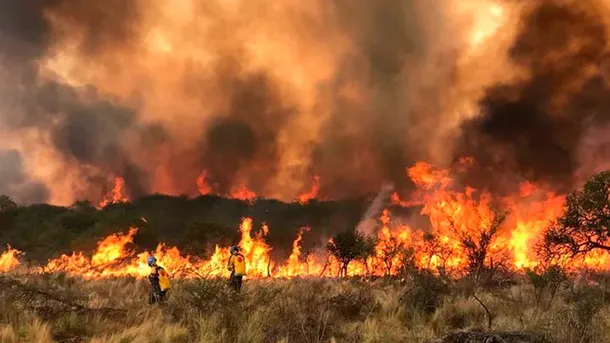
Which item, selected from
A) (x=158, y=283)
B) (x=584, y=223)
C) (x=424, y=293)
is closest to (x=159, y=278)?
(x=158, y=283)

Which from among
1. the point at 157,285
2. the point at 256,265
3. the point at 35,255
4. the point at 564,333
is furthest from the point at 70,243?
the point at 564,333

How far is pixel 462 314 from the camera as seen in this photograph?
11906mm

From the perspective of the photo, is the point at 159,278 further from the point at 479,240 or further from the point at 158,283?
the point at 479,240

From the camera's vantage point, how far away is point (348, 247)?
51.2 m

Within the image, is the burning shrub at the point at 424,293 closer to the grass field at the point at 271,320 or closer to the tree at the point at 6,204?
the grass field at the point at 271,320

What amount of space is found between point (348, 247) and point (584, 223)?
81.8 ft

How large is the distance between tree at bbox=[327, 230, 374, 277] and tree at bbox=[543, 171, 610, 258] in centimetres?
2140

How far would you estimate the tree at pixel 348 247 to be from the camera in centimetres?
5025

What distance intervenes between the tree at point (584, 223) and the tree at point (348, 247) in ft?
70.2

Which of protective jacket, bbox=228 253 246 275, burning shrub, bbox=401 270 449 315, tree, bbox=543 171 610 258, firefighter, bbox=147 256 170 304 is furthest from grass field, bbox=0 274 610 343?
tree, bbox=543 171 610 258

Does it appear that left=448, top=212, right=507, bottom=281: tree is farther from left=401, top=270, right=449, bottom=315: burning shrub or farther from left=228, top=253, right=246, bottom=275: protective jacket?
left=401, top=270, right=449, bottom=315: burning shrub

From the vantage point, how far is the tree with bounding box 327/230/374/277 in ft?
165

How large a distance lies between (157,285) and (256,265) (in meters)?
33.8

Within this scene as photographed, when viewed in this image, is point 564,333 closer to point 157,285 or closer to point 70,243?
point 157,285
